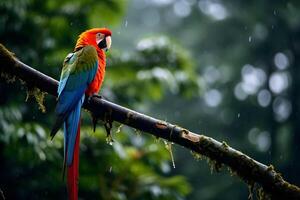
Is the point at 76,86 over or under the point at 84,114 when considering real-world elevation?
over

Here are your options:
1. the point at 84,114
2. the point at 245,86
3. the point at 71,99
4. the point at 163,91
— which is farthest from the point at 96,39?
the point at 245,86

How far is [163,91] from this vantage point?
6.34m

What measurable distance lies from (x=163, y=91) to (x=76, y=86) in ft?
9.64

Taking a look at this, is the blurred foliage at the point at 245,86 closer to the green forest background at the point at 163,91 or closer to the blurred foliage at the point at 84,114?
the green forest background at the point at 163,91

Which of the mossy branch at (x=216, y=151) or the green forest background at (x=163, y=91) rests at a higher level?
the mossy branch at (x=216, y=151)

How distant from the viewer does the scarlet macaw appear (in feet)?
9.39

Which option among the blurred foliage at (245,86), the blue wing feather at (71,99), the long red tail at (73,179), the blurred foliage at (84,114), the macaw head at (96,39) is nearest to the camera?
the long red tail at (73,179)

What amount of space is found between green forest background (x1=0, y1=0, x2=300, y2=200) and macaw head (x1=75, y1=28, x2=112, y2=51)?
753 mm

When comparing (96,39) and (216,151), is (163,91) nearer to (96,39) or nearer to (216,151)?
(96,39)

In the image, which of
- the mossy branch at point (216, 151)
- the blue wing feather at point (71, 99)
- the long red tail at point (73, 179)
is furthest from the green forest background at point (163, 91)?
the long red tail at point (73, 179)

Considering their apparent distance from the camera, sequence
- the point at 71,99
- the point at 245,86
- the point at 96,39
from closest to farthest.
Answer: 1. the point at 71,99
2. the point at 96,39
3. the point at 245,86

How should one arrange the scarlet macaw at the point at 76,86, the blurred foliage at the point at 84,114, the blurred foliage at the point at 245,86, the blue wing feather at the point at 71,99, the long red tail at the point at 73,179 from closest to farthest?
the long red tail at the point at 73,179 → the scarlet macaw at the point at 76,86 → the blue wing feather at the point at 71,99 → the blurred foliage at the point at 84,114 → the blurred foliage at the point at 245,86

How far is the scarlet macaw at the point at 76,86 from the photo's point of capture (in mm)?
2861

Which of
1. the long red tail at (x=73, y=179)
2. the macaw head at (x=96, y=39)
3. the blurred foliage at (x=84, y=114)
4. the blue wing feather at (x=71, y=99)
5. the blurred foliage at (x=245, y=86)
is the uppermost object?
the macaw head at (x=96, y=39)
